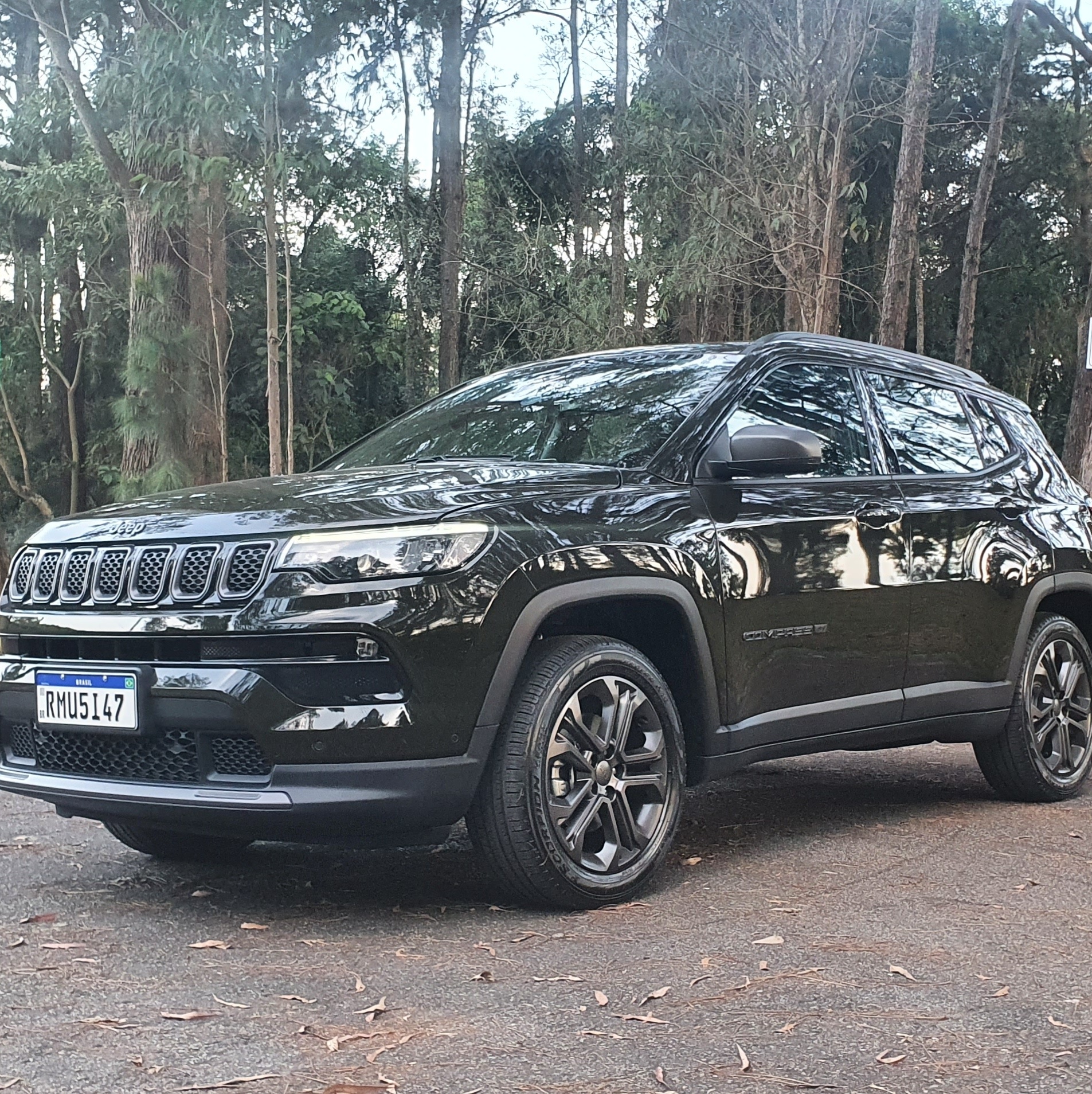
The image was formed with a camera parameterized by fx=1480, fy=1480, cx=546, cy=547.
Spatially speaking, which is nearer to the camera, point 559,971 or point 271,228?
point 559,971

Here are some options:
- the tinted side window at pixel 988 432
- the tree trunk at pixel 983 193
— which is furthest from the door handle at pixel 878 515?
the tree trunk at pixel 983 193

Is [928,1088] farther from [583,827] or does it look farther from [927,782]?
[927,782]

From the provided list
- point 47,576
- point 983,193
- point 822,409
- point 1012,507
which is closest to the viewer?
point 47,576

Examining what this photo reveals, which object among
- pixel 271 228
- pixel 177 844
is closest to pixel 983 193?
pixel 271 228

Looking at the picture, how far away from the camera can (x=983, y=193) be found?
24.2m

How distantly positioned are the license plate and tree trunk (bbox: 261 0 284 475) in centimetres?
889

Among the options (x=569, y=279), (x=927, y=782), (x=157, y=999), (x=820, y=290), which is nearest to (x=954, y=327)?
(x=569, y=279)

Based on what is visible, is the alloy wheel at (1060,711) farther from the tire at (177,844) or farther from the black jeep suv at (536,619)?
the tire at (177,844)

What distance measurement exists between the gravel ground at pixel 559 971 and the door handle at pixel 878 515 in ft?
3.79

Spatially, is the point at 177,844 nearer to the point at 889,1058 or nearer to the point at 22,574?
the point at 22,574

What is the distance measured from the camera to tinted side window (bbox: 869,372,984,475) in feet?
19.0

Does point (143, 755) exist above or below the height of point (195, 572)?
below

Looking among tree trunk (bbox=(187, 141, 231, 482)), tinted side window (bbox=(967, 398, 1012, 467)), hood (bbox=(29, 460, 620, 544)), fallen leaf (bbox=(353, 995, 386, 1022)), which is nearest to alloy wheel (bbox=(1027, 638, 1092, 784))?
tinted side window (bbox=(967, 398, 1012, 467))

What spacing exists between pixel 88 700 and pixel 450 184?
25.9 meters
